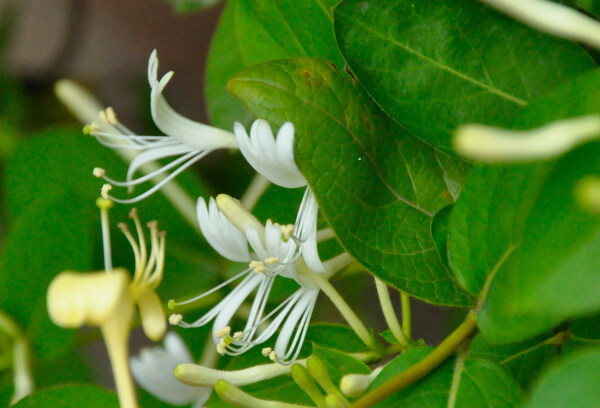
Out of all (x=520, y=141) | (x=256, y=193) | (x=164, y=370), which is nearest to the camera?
(x=520, y=141)

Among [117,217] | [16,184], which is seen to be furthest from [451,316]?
[16,184]

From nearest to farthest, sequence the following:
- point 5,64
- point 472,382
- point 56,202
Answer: point 472,382 → point 56,202 → point 5,64

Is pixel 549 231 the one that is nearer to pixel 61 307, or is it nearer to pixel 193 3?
pixel 61 307

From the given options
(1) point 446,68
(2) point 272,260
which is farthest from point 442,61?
(2) point 272,260

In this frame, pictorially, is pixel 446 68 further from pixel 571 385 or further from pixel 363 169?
pixel 571 385

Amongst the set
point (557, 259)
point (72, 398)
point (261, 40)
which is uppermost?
point (261, 40)

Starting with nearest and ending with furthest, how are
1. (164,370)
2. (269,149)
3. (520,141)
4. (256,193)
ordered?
(520,141), (269,149), (164,370), (256,193)

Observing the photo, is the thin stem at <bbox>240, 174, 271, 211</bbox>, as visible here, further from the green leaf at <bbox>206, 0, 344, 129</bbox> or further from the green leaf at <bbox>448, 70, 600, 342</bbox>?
the green leaf at <bbox>448, 70, 600, 342</bbox>

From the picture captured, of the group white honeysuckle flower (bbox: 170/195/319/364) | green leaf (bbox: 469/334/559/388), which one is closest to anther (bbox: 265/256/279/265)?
white honeysuckle flower (bbox: 170/195/319/364)
